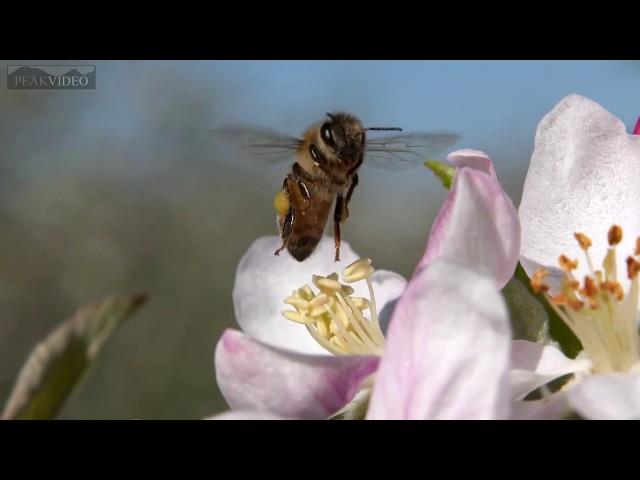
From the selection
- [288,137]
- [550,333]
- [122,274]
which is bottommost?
[122,274]

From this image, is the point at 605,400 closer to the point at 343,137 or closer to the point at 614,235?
the point at 614,235

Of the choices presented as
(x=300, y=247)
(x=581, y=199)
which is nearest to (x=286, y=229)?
(x=300, y=247)

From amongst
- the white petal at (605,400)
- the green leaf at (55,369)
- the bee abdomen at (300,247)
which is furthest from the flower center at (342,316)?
the green leaf at (55,369)

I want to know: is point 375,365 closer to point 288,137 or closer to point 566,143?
point 566,143

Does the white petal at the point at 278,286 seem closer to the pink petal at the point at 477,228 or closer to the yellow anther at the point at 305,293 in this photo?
the yellow anther at the point at 305,293

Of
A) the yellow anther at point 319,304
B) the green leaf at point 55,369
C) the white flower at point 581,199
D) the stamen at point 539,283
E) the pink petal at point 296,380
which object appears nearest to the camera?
the green leaf at point 55,369

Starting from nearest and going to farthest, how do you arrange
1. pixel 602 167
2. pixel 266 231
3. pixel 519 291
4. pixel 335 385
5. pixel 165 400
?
1. pixel 335 385
2. pixel 519 291
3. pixel 602 167
4. pixel 165 400
5. pixel 266 231

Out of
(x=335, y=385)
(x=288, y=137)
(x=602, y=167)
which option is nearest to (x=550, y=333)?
(x=602, y=167)
